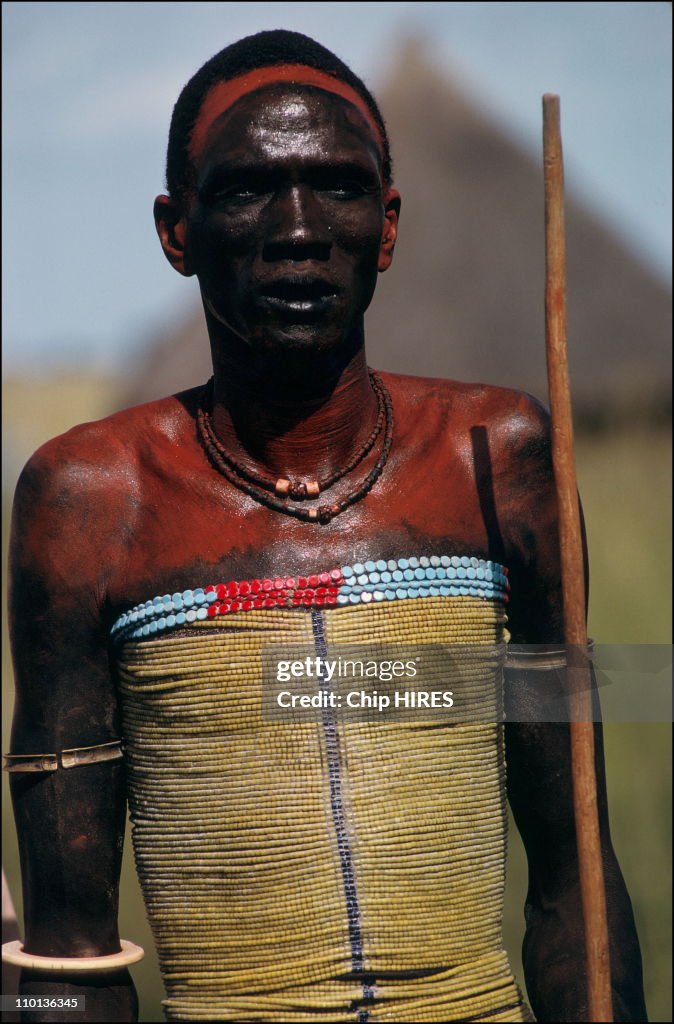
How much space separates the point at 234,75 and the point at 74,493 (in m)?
0.79

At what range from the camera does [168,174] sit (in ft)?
9.08

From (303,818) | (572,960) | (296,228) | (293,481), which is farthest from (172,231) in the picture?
(572,960)

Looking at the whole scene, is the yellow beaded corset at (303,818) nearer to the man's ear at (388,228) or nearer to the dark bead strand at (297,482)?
the dark bead strand at (297,482)

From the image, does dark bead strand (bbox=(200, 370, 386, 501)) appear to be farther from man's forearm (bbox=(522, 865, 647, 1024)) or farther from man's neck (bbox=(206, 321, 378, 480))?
man's forearm (bbox=(522, 865, 647, 1024))

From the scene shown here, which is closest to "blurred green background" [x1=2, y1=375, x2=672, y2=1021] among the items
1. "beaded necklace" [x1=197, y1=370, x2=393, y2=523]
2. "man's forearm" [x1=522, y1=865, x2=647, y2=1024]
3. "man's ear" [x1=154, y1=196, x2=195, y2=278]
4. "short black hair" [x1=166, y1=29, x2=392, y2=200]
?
"man's forearm" [x1=522, y1=865, x2=647, y2=1024]

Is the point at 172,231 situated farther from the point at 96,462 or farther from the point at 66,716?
the point at 66,716

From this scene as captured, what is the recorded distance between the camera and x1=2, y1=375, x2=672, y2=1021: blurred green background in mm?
7160

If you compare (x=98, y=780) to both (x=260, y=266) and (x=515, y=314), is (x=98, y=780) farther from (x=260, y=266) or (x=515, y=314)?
(x=515, y=314)

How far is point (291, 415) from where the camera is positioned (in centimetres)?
275

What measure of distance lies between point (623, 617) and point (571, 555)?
7593 mm

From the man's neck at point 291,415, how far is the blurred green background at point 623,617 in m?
4.29

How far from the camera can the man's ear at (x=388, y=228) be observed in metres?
2.77

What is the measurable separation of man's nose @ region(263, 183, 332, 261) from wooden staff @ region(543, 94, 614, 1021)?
38 centimetres

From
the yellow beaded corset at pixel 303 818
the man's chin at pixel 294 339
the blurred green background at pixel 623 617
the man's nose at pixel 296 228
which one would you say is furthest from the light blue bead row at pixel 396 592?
the blurred green background at pixel 623 617
